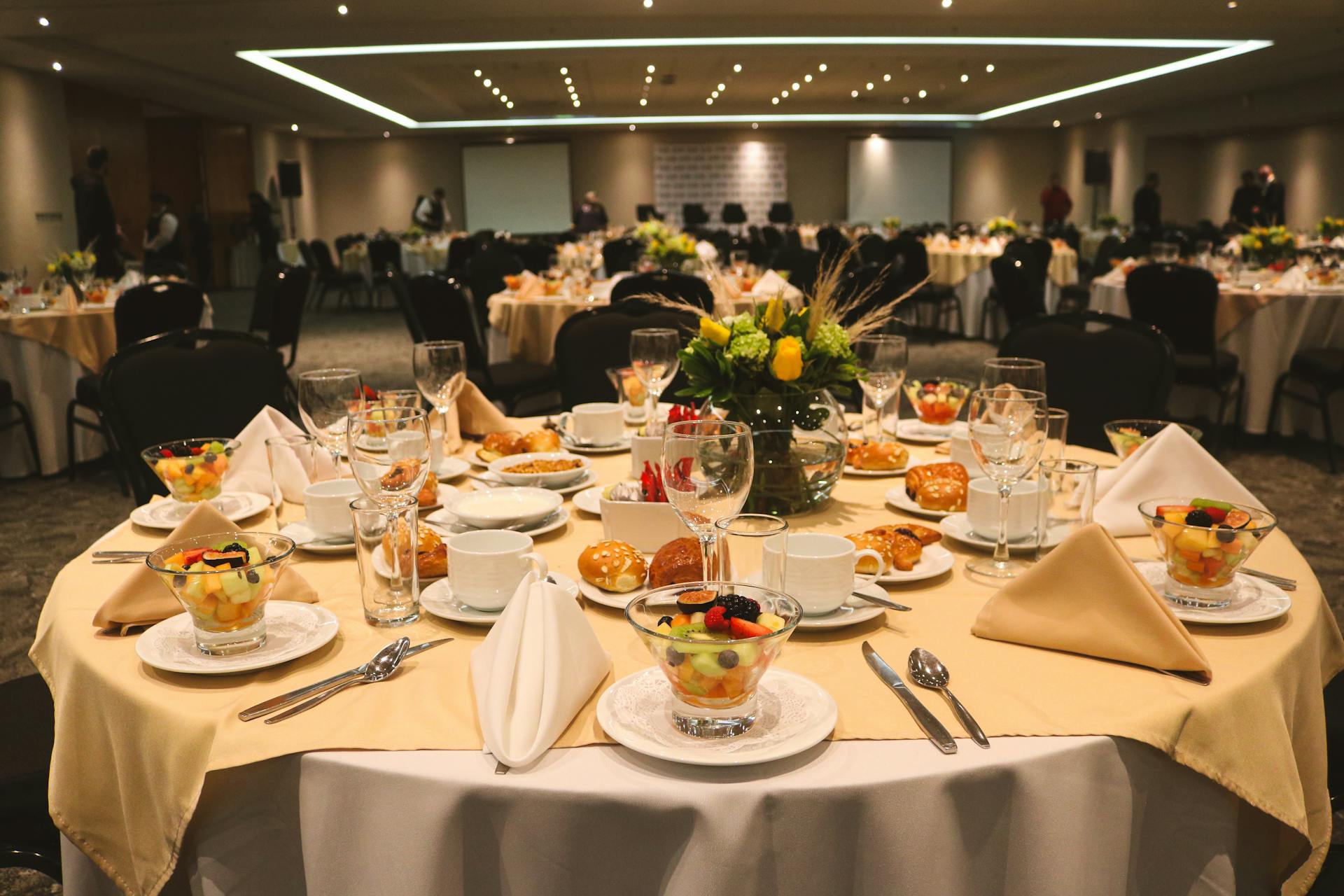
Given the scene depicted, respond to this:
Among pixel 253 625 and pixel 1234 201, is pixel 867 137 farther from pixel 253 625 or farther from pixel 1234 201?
pixel 253 625

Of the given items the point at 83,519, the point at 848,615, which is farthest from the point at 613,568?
the point at 83,519

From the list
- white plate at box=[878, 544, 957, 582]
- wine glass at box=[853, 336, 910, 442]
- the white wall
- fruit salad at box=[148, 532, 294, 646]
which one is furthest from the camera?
the white wall

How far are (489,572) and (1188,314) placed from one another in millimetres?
4936

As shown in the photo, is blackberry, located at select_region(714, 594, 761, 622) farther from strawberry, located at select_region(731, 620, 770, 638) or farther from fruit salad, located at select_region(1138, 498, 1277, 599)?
fruit salad, located at select_region(1138, 498, 1277, 599)

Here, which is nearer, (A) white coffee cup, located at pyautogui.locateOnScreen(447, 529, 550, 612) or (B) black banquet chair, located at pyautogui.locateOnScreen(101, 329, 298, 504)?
(A) white coffee cup, located at pyautogui.locateOnScreen(447, 529, 550, 612)

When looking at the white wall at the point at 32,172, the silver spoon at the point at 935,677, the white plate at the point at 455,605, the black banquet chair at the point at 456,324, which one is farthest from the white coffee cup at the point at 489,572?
the white wall at the point at 32,172

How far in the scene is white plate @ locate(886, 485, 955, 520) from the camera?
1682mm

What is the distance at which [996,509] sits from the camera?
152cm

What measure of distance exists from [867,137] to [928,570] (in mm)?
23532

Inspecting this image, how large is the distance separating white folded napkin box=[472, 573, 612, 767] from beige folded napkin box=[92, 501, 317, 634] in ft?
1.26

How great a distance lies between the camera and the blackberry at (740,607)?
0.98 m

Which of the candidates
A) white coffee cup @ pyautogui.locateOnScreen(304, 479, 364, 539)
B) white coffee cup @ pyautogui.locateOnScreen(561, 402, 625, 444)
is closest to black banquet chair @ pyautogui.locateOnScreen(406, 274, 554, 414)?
white coffee cup @ pyautogui.locateOnScreen(561, 402, 625, 444)

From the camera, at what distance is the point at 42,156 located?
42.9 feet

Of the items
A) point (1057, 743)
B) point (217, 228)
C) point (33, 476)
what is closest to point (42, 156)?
point (217, 228)
